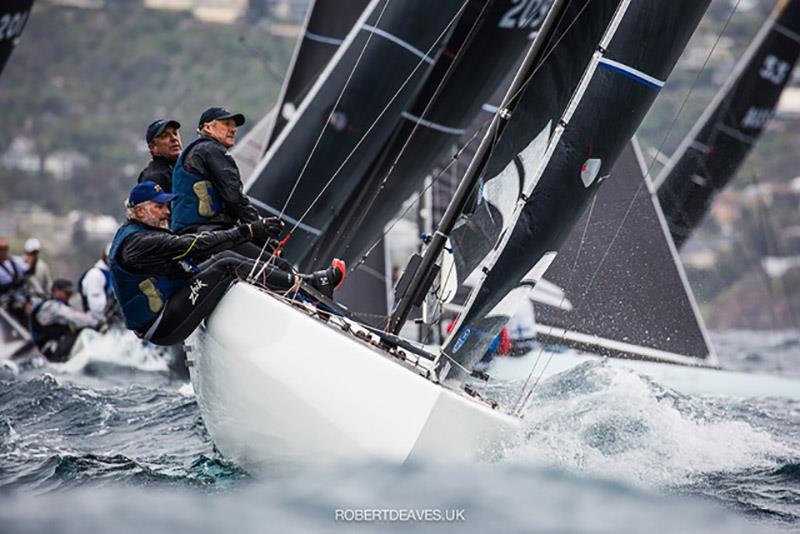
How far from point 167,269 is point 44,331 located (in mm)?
5336

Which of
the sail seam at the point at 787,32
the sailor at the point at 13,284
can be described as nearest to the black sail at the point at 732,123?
the sail seam at the point at 787,32

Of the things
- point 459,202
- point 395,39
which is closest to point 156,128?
point 459,202

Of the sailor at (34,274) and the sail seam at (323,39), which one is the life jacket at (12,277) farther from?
the sail seam at (323,39)

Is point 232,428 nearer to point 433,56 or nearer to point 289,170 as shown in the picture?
point 289,170

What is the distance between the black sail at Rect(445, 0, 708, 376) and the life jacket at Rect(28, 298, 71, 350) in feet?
17.4

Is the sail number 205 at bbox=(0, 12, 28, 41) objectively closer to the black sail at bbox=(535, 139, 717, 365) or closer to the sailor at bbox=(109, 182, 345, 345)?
the black sail at bbox=(535, 139, 717, 365)

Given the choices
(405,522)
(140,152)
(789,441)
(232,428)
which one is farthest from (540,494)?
(140,152)

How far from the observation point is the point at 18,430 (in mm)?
5672

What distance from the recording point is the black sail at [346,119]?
7.42 m

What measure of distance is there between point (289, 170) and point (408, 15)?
1.05 meters

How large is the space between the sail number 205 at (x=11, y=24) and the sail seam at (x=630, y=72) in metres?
5.71

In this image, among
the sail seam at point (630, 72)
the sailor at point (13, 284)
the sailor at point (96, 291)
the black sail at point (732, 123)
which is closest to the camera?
the sail seam at point (630, 72)

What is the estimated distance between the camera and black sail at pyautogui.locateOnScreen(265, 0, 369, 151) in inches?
352

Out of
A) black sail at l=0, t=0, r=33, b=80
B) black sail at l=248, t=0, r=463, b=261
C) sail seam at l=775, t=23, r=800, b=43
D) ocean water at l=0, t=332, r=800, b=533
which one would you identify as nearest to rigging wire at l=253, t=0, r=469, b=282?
black sail at l=248, t=0, r=463, b=261
